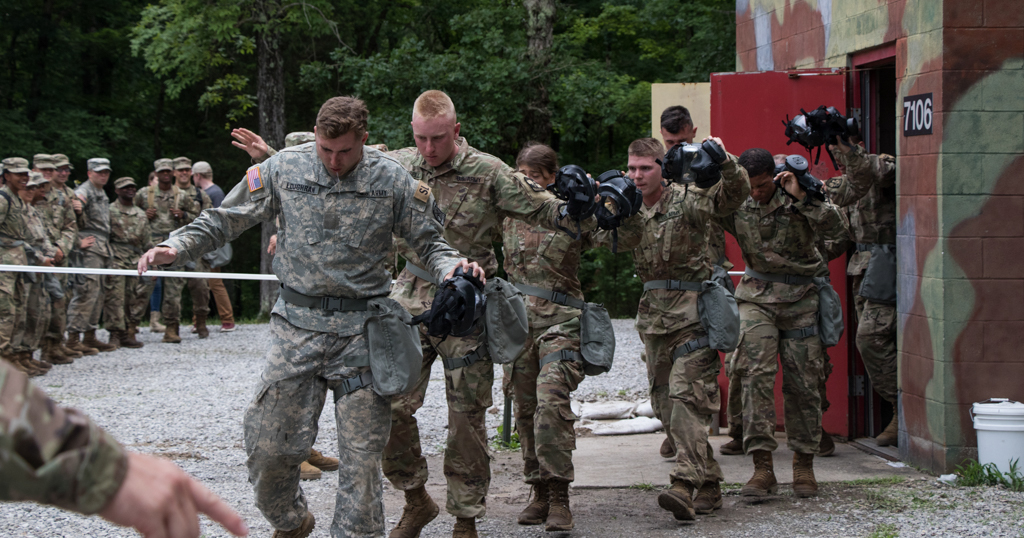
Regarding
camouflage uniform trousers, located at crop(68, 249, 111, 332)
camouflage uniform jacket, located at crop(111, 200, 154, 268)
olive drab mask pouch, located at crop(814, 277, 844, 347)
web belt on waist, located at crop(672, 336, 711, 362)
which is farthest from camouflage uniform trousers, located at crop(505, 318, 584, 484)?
camouflage uniform jacket, located at crop(111, 200, 154, 268)

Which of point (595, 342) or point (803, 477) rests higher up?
point (595, 342)

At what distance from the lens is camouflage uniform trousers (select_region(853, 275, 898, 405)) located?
284 inches

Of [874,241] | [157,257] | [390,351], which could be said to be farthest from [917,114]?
[157,257]

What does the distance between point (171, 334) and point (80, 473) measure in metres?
12.7

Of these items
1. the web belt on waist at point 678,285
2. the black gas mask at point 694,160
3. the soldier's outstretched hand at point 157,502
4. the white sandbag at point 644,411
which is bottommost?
the white sandbag at point 644,411

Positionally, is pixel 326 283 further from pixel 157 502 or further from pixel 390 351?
pixel 157 502

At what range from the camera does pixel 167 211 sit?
13.8 meters

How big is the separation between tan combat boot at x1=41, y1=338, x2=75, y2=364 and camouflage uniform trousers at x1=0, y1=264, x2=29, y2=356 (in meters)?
1.32

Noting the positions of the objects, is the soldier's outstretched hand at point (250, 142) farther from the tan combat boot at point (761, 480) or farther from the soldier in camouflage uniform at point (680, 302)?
the tan combat boot at point (761, 480)

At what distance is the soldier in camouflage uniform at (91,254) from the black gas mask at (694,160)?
371 inches

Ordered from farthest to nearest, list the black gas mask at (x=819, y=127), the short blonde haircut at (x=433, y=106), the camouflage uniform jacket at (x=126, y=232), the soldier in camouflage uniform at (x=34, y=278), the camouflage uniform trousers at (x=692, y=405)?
the camouflage uniform jacket at (x=126, y=232)
the soldier in camouflage uniform at (x=34, y=278)
the black gas mask at (x=819, y=127)
the camouflage uniform trousers at (x=692, y=405)
the short blonde haircut at (x=433, y=106)

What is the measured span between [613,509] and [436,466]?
1714 mm

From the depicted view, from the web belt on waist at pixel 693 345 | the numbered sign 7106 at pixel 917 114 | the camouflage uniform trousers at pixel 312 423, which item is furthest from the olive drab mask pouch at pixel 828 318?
the camouflage uniform trousers at pixel 312 423

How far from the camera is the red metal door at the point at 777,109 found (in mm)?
7613
